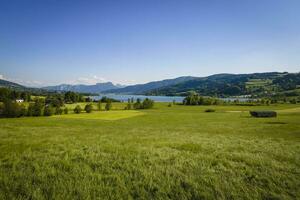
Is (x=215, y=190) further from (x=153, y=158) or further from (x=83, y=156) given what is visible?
(x=83, y=156)

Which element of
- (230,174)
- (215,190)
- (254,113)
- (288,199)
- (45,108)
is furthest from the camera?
(45,108)

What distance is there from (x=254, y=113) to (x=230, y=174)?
191 ft

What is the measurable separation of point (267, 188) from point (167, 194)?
284 centimetres

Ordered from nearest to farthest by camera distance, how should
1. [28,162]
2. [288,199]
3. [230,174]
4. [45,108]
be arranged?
[288,199] → [230,174] → [28,162] → [45,108]

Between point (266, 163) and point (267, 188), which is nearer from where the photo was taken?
point (267, 188)

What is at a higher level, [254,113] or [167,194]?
[167,194]

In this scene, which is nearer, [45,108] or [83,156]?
[83,156]

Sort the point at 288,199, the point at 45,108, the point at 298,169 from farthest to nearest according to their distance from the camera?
1. the point at 45,108
2. the point at 298,169
3. the point at 288,199

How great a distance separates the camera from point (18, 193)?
5520mm

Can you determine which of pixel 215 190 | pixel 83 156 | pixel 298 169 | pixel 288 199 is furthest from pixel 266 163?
pixel 83 156

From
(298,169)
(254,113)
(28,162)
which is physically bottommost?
(254,113)

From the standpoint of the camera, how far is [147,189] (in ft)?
19.2

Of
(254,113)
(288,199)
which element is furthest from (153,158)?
(254,113)

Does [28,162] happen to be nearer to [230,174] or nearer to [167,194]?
[167,194]
